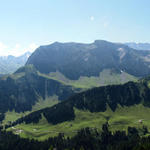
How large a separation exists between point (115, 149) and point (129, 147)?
45.3ft

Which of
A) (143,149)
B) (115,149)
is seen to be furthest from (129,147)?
(143,149)

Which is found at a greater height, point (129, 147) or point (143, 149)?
point (143, 149)

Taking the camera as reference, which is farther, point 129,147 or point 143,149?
point 129,147

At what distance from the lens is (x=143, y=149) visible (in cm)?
10506

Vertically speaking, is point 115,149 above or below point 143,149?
below

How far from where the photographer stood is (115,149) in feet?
636

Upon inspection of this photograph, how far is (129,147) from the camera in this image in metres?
191

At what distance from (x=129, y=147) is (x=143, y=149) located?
93101mm

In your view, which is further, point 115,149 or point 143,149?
point 115,149

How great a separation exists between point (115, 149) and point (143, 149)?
9503 centimetres

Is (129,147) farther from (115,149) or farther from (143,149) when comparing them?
(143,149)
